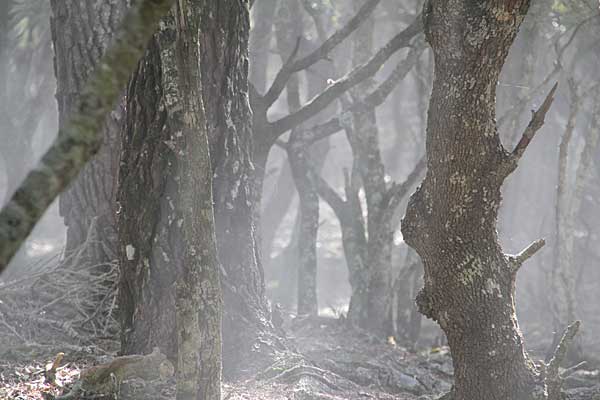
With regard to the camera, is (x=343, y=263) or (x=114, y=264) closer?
(x=114, y=264)

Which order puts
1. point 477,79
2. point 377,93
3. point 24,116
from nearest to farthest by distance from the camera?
point 477,79 → point 377,93 → point 24,116

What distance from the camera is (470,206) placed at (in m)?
4.67

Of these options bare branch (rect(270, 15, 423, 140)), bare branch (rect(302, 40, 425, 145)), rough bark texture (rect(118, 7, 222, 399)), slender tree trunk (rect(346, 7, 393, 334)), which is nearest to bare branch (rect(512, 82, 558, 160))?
rough bark texture (rect(118, 7, 222, 399))

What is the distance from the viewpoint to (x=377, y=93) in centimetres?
A: 892

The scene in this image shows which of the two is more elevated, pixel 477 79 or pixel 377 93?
pixel 377 93

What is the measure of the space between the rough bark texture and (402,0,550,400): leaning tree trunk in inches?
51.4

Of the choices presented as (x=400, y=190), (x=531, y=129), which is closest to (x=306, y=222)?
(x=400, y=190)

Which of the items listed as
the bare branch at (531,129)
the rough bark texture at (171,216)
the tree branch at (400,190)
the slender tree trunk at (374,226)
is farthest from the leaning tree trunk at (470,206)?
the slender tree trunk at (374,226)

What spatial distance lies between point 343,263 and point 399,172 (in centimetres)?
312

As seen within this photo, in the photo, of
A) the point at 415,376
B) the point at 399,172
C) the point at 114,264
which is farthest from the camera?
the point at 399,172

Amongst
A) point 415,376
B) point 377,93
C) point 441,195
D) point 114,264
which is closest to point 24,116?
point 377,93

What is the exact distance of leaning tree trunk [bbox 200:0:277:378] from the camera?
5582 millimetres

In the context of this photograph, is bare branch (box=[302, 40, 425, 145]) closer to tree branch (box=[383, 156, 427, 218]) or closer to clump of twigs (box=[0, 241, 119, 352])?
tree branch (box=[383, 156, 427, 218])

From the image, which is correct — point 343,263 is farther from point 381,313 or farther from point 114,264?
point 114,264
